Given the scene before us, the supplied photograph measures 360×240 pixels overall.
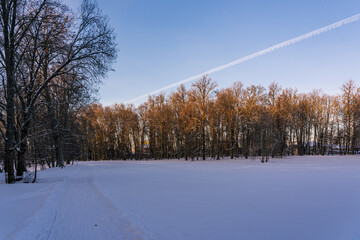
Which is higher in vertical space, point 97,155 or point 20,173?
point 20,173

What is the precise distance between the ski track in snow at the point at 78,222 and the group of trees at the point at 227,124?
1866cm

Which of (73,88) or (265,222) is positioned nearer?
(265,222)

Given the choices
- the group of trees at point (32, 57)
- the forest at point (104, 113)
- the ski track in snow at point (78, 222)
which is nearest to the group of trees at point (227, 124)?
the forest at point (104, 113)

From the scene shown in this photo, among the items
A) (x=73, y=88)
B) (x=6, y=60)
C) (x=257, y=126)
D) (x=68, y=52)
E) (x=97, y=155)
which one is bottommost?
(x=97, y=155)

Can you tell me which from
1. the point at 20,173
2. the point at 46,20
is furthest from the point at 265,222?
the point at 46,20

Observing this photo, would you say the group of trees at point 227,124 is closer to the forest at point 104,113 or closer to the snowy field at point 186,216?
the forest at point 104,113

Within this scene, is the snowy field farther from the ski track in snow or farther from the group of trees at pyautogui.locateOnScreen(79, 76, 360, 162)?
the group of trees at pyautogui.locateOnScreen(79, 76, 360, 162)

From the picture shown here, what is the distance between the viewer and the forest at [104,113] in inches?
A: 441

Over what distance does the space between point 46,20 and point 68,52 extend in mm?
2112

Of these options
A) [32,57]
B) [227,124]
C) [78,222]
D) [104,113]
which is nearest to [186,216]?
[78,222]

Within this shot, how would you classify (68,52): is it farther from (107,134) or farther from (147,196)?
(107,134)

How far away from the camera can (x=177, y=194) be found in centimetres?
742

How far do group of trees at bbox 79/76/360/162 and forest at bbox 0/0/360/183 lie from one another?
190mm

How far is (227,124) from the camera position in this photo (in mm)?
31984
